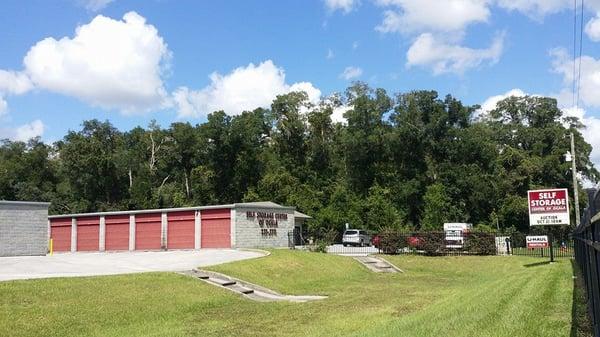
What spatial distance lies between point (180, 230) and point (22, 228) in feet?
36.3

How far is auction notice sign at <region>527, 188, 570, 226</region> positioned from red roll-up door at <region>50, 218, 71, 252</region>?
119ft

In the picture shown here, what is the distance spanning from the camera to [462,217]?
6950cm

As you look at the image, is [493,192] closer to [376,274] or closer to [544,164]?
[544,164]

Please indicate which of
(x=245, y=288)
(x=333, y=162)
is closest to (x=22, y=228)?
(x=245, y=288)

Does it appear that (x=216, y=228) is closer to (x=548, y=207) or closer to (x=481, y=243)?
(x=481, y=243)

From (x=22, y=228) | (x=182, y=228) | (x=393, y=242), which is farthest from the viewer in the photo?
(x=182, y=228)

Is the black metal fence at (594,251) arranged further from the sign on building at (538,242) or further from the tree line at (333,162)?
the tree line at (333,162)

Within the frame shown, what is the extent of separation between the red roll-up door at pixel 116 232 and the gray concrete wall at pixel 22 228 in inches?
411

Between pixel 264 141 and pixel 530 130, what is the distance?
3799cm

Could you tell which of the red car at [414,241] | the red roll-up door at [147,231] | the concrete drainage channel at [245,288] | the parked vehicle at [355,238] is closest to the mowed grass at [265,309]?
the concrete drainage channel at [245,288]

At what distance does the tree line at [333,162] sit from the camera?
7044cm

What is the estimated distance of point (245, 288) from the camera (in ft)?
70.6

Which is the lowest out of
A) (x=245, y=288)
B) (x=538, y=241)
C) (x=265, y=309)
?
(x=265, y=309)

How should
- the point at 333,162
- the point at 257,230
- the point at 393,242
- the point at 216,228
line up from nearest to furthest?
the point at 216,228 → the point at 257,230 → the point at 393,242 → the point at 333,162
